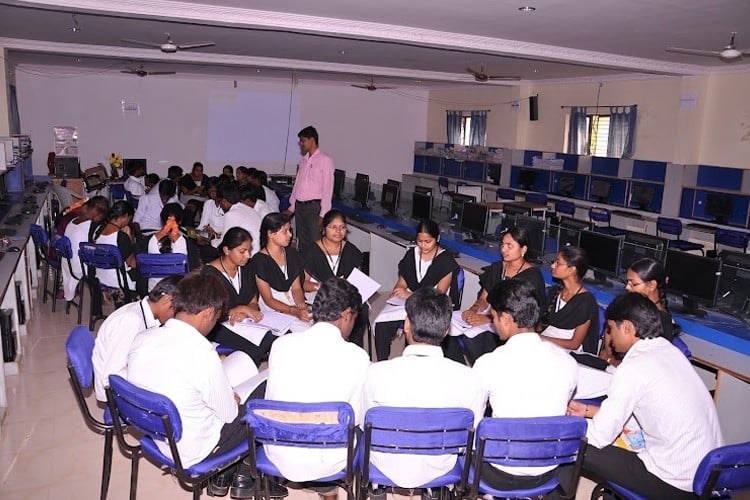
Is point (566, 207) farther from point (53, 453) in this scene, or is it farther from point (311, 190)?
point (53, 453)

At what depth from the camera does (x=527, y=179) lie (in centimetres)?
1241

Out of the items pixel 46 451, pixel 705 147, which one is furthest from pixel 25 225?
pixel 705 147

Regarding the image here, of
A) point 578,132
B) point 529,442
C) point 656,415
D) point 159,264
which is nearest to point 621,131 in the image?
point 578,132

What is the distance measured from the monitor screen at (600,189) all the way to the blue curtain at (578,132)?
65cm

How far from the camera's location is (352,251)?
4570mm

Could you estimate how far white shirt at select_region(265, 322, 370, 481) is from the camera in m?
2.37

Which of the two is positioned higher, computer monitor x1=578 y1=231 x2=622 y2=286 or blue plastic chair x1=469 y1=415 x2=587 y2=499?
computer monitor x1=578 y1=231 x2=622 y2=286

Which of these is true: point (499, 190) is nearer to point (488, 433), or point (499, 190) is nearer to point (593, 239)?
point (593, 239)

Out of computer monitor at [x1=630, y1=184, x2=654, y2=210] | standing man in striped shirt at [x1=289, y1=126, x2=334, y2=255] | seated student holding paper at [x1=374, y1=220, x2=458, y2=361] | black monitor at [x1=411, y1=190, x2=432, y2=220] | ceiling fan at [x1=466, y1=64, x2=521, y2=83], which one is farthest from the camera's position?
computer monitor at [x1=630, y1=184, x2=654, y2=210]

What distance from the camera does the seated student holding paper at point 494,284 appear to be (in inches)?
160

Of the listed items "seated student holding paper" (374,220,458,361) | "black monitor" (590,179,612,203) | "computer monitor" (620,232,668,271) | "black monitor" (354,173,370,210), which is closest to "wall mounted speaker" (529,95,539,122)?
"black monitor" (590,179,612,203)

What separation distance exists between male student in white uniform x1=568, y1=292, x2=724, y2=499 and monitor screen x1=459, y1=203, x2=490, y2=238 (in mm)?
3910

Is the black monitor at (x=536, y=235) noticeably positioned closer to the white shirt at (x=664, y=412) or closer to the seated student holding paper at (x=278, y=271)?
the seated student holding paper at (x=278, y=271)

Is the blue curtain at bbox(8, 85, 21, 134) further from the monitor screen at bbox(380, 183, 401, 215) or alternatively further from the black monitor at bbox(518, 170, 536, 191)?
the black monitor at bbox(518, 170, 536, 191)
